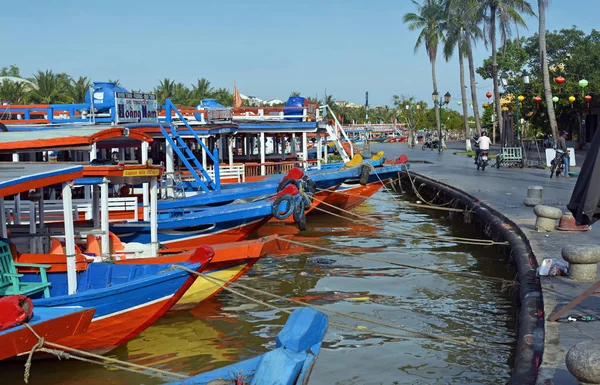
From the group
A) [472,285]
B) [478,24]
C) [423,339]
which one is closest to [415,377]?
[423,339]

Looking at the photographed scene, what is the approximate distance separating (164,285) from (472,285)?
674cm

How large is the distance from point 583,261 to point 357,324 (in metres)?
3.42

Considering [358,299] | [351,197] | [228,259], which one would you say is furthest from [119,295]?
[351,197]

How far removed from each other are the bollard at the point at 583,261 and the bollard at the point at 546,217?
13.7ft

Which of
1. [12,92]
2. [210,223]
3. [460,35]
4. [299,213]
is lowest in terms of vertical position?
[210,223]

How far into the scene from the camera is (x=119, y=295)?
9.65 meters

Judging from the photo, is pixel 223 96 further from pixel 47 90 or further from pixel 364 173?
pixel 364 173

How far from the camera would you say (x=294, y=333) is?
571 cm

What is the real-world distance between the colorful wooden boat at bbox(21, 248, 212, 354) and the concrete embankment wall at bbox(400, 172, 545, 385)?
410cm

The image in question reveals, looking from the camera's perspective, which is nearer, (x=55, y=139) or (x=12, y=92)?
(x=55, y=139)

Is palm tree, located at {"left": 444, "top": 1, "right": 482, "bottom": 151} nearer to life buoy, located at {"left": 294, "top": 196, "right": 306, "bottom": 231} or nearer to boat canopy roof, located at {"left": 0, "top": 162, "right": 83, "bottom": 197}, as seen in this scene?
life buoy, located at {"left": 294, "top": 196, "right": 306, "bottom": 231}

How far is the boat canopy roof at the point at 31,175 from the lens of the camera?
9.12 metres

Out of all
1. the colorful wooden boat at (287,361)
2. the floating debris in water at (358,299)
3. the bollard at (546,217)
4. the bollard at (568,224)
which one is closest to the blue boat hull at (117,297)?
the colorful wooden boat at (287,361)

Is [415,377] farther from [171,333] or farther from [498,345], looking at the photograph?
[171,333]
